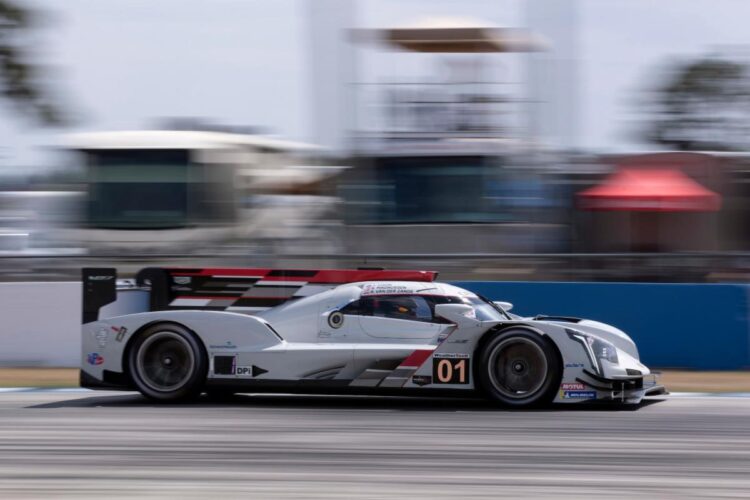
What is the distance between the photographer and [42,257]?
13891 mm

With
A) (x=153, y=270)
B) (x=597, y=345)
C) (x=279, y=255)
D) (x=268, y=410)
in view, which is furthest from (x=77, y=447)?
(x=279, y=255)

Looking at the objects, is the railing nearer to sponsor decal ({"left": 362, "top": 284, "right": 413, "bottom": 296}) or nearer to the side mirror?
sponsor decal ({"left": 362, "top": 284, "right": 413, "bottom": 296})

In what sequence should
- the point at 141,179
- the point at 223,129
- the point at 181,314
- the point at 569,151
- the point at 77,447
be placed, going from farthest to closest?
the point at 223,129, the point at 141,179, the point at 569,151, the point at 181,314, the point at 77,447

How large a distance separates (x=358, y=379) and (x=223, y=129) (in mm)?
11424

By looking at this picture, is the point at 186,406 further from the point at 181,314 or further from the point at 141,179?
the point at 141,179

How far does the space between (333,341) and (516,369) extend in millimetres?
1440

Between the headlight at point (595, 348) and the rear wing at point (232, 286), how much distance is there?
1469 millimetres

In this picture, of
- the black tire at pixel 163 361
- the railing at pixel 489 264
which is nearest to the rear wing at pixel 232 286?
the black tire at pixel 163 361

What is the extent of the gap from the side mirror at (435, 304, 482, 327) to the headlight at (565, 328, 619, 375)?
716 millimetres

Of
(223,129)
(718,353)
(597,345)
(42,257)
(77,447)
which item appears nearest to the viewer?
(77,447)

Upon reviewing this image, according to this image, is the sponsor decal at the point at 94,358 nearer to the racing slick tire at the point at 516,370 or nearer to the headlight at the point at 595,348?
the racing slick tire at the point at 516,370

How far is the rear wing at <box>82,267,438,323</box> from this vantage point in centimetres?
949

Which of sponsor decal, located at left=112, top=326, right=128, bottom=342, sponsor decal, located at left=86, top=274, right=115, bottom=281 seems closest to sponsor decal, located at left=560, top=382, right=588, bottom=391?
sponsor decal, located at left=112, top=326, right=128, bottom=342

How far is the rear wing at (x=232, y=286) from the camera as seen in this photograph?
949 cm
